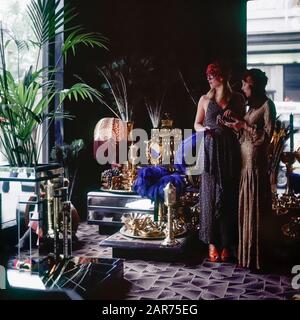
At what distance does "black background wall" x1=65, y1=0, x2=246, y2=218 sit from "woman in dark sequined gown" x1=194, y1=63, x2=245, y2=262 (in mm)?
1576

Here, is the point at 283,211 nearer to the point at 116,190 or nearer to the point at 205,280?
the point at 205,280

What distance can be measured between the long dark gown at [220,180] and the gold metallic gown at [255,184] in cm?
16

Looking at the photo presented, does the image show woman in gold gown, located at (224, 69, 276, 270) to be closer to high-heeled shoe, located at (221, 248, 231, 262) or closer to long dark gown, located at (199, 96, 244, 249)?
long dark gown, located at (199, 96, 244, 249)

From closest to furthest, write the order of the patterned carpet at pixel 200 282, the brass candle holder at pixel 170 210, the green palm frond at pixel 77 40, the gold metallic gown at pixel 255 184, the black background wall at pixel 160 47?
the patterned carpet at pixel 200 282, the green palm frond at pixel 77 40, the gold metallic gown at pixel 255 184, the brass candle holder at pixel 170 210, the black background wall at pixel 160 47

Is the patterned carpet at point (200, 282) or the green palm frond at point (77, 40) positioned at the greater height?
the green palm frond at point (77, 40)

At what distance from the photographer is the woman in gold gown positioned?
144 inches

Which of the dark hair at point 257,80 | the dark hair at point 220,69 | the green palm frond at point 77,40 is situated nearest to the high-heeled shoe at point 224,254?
the dark hair at point 257,80

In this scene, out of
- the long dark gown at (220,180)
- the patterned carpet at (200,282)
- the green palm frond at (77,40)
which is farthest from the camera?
the long dark gown at (220,180)

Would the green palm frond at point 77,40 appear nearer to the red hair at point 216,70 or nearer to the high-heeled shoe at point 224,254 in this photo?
the red hair at point 216,70

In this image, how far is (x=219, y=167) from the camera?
3.90 m

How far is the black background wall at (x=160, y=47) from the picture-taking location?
18.3 feet

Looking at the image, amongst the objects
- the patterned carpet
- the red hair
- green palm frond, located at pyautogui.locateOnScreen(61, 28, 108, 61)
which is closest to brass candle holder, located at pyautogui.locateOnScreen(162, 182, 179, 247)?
the patterned carpet
